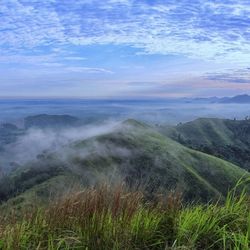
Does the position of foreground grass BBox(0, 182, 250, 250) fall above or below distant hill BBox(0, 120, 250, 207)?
above

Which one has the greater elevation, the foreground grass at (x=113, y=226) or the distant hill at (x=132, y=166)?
the foreground grass at (x=113, y=226)

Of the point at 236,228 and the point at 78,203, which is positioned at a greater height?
the point at 78,203

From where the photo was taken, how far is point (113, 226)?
6.62 metres

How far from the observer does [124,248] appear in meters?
6.30

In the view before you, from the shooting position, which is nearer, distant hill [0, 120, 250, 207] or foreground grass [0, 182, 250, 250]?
foreground grass [0, 182, 250, 250]

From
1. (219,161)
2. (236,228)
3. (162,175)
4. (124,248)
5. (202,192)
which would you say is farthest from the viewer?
(219,161)

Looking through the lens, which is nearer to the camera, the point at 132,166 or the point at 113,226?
the point at 113,226

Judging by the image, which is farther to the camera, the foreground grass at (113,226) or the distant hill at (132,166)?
the distant hill at (132,166)

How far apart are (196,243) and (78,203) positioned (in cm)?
191

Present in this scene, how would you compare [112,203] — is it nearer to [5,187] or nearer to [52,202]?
[52,202]

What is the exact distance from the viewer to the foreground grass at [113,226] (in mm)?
6406

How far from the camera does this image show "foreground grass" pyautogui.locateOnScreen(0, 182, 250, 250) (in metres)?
6.41

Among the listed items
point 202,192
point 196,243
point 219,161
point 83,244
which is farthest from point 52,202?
point 219,161

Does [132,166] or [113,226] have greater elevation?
[113,226]
